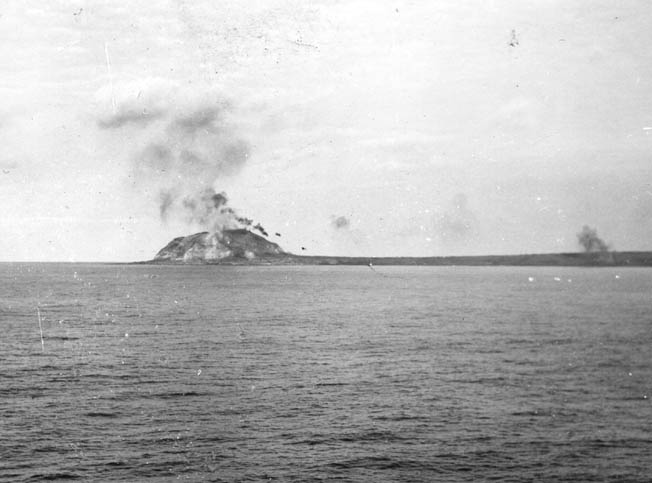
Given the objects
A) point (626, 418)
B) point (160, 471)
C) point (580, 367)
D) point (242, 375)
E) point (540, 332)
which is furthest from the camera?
point (540, 332)

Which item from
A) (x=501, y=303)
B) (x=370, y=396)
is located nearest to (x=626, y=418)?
(x=370, y=396)

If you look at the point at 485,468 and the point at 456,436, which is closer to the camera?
the point at 485,468

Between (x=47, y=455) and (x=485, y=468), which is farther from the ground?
(x=47, y=455)

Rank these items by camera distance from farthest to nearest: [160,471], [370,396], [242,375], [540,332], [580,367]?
[540,332]
[580,367]
[242,375]
[370,396]
[160,471]

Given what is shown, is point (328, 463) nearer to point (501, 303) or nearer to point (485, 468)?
point (485, 468)

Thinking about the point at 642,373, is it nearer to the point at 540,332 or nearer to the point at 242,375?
the point at 540,332

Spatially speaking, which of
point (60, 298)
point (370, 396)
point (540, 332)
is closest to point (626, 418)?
point (370, 396)
